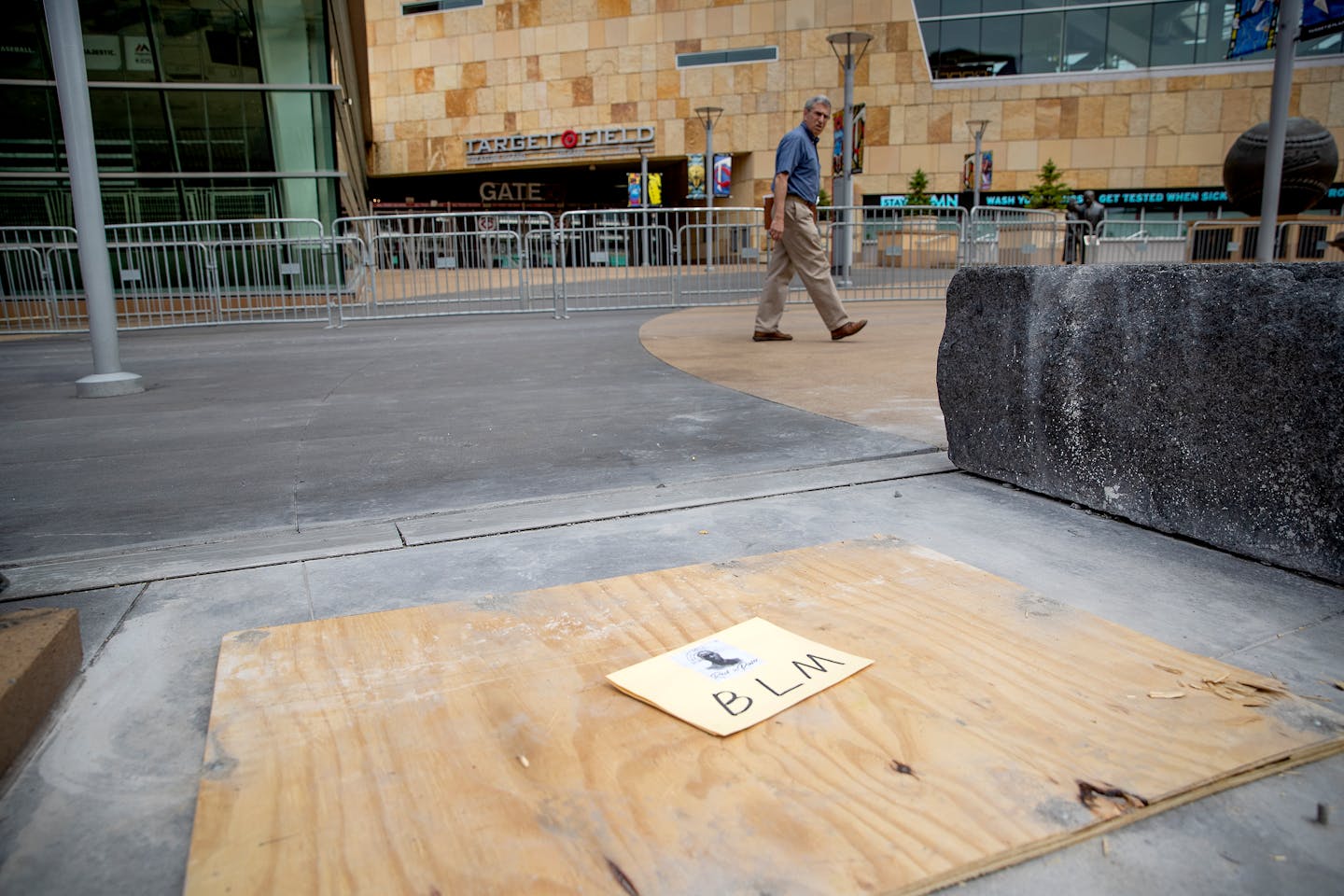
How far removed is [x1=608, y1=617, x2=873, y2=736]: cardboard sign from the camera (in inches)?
67.9

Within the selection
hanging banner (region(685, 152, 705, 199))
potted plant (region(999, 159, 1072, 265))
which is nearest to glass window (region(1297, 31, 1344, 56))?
potted plant (region(999, 159, 1072, 265))

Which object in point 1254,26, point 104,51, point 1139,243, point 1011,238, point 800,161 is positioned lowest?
point 1139,243

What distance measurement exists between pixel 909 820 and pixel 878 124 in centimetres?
3559

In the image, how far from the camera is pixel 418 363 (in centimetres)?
753

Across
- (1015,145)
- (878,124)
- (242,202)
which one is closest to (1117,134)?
(1015,145)

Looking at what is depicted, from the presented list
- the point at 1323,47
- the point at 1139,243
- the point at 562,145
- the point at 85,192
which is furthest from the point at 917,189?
the point at 85,192

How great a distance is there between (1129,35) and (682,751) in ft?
119

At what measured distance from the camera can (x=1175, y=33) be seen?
30312 mm

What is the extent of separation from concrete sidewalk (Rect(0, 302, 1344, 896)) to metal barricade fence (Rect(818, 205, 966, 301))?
34.2 ft

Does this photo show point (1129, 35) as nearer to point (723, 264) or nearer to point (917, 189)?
point (917, 189)

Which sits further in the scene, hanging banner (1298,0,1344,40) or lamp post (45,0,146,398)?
hanging banner (1298,0,1344,40)

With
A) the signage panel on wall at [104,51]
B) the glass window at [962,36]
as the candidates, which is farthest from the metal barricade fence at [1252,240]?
the signage panel on wall at [104,51]

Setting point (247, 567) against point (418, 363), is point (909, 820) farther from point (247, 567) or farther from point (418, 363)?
point (418, 363)

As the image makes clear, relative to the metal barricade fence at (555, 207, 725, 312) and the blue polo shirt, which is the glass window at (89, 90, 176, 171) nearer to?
the metal barricade fence at (555, 207, 725, 312)
